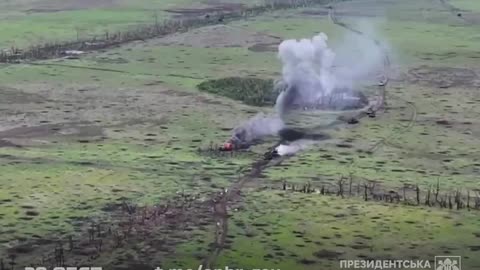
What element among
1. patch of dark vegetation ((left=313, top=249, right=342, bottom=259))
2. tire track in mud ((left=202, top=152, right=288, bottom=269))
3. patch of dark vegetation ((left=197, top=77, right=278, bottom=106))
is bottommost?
patch of dark vegetation ((left=313, top=249, right=342, bottom=259))

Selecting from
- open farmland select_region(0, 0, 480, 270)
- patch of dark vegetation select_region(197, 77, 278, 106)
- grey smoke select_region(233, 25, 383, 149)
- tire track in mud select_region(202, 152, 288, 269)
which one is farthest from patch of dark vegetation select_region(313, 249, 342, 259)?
patch of dark vegetation select_region(197, 77, 278, 106)

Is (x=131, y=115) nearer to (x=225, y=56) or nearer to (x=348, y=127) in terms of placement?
(x=348, y=127)

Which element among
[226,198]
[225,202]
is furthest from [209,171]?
[225,202]

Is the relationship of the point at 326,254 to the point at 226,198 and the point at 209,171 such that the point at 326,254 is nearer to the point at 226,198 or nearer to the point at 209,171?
the point at 226,198

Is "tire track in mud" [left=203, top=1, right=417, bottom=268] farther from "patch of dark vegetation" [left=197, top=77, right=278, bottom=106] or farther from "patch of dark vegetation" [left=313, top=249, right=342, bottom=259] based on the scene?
"patch of dark vegetation" [left=197, top=77, right=278, bottom=106]

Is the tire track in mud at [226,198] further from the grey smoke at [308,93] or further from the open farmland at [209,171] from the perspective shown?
the grey smoke at [308,93]

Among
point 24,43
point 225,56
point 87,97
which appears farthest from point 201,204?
point 24,43
